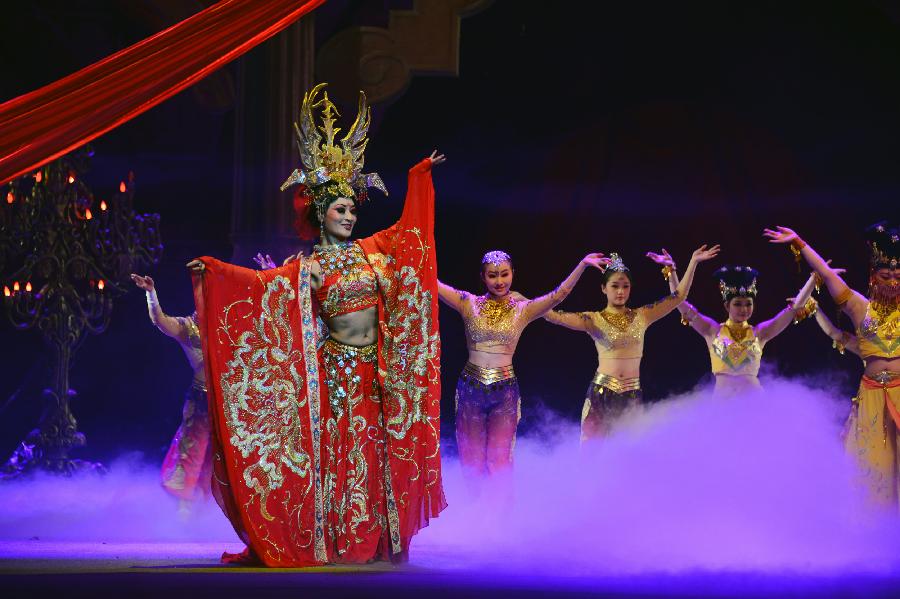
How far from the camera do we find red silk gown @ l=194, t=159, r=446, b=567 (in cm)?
434

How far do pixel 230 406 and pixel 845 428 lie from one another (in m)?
2.87

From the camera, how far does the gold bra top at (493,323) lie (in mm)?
5805

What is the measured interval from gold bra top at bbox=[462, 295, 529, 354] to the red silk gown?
1.26 m

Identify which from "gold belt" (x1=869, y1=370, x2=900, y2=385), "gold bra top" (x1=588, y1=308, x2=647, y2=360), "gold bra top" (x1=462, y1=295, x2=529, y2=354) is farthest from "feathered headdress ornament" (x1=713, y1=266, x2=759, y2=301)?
"gold bra top" (x1=462, y1=295, x2=529, y2=354)

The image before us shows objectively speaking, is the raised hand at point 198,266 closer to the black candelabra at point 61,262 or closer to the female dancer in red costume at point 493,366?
the female dancer in red costume at point 493,366

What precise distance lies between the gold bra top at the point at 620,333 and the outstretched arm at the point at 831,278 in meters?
0.83

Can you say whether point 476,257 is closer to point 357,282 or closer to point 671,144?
point 671,144

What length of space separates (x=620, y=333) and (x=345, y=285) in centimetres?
196

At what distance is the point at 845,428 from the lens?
18.4 ft

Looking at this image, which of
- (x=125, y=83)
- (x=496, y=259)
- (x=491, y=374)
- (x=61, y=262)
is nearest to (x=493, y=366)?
(x=491, y=374)

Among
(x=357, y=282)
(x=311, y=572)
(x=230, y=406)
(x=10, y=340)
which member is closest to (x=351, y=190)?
(x=357, y=282)

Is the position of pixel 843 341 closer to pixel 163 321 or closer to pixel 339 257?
pixel 339 257

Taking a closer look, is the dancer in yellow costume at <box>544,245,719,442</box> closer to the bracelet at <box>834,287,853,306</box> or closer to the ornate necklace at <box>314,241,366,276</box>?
the bracelet at <box>834,287,853,306</box>

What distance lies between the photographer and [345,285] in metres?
4.52
